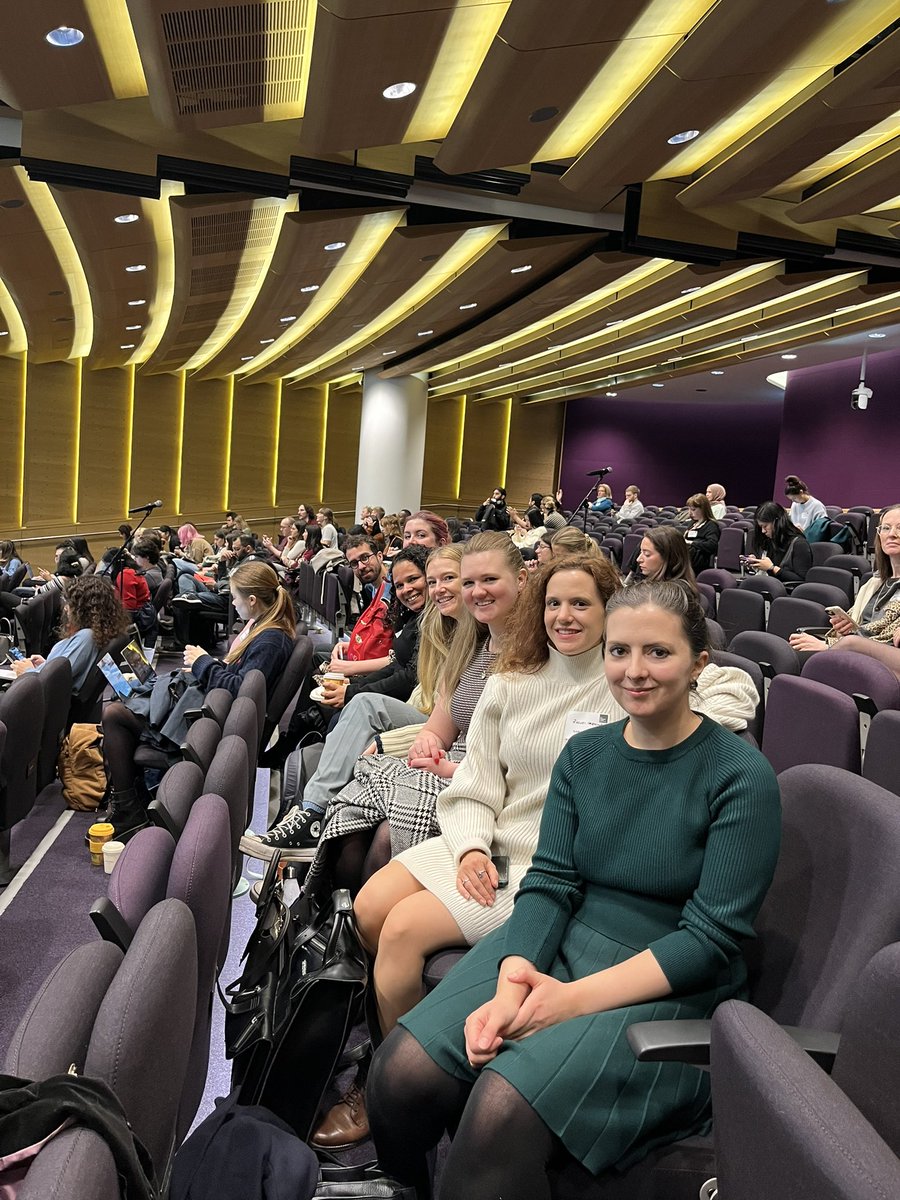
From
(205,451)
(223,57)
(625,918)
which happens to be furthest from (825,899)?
(205,451)

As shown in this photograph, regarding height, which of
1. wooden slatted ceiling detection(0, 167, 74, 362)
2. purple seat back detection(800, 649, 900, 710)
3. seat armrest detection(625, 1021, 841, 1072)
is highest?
wooden slatted ceiling detection(0, 167, 74, 362)

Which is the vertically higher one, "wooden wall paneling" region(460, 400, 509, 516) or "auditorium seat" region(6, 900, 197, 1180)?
"wooden wall paneling" region(460, 400, 509, 516)

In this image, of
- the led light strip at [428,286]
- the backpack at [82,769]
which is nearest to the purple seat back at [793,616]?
the backpack at [82,769]

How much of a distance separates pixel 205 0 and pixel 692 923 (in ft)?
14.5

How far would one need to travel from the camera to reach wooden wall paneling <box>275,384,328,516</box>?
2212 cm

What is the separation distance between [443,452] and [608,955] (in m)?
24.1

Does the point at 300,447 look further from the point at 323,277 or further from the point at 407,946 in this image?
the point at 407,946

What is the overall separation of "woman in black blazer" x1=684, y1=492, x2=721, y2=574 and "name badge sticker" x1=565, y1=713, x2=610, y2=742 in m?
5.43

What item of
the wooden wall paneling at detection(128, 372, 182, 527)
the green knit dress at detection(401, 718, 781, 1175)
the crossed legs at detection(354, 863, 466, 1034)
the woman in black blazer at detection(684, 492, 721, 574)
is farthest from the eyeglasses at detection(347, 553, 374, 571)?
the wooden wall paneling at detection(128, 372, 182, 527)

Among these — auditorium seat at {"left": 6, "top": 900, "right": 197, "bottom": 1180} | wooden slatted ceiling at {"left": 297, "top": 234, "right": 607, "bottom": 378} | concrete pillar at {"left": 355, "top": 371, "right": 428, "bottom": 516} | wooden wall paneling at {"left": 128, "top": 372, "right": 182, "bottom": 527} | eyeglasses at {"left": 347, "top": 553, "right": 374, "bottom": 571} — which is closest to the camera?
auditorium seat at {"left": 6, "top": 900, "right": 197, "bottom": 1180}

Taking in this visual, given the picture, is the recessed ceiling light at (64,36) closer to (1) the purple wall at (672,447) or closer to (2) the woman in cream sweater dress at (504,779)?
(2) the woman in cream sweater dress at (504,779)

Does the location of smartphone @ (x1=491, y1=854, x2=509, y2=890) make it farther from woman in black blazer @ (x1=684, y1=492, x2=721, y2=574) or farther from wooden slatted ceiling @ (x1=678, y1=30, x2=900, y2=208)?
woman in black blazer @ (x1=684, y1=492, x2=721, y2=574)

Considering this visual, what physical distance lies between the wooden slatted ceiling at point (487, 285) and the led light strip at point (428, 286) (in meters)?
0.10

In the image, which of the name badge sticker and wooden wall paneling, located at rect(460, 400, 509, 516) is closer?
the name badge sticker
